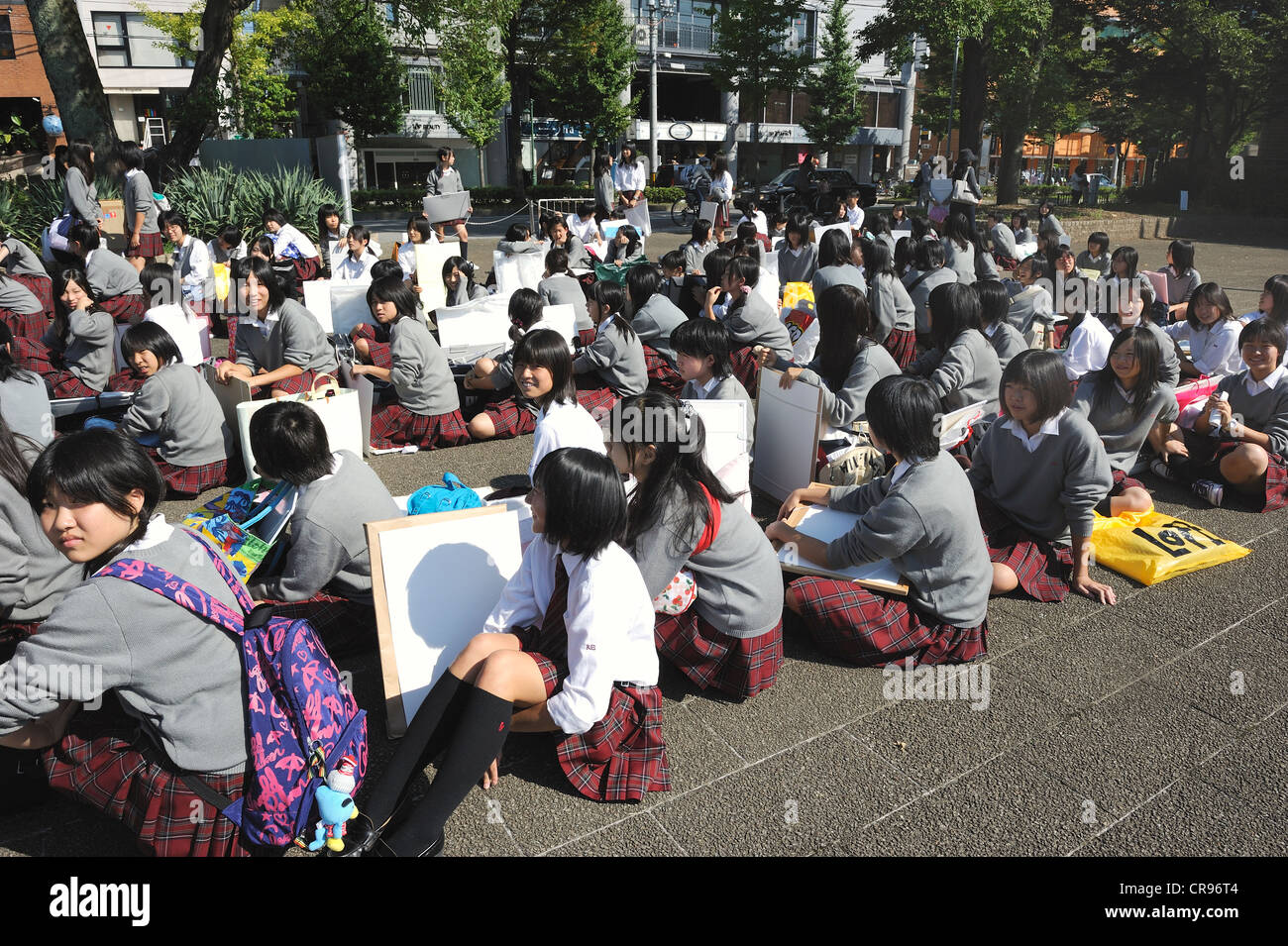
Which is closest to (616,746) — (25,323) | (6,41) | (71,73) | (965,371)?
(965,371)

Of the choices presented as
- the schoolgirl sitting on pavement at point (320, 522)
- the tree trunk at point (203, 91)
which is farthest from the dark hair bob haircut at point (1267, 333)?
the tree trunk at point (203, 91)

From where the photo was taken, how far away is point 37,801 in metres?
2.98

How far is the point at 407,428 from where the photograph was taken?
6609 mm

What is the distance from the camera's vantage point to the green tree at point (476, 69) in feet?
74.2

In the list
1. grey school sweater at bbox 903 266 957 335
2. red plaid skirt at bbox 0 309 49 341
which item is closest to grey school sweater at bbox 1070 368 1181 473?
grey school sweater at bbox 903 266 957 335

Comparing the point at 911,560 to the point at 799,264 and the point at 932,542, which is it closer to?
the point at 932,542

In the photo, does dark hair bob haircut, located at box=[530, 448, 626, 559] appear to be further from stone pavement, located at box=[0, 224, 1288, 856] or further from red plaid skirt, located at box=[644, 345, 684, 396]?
red plaid skirt, located at box=[644, 345, 684, 396]

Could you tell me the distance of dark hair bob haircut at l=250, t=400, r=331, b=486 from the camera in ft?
11.2

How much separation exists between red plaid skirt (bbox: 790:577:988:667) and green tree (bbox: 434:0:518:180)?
73.5 ft

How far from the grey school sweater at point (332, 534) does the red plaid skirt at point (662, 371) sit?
3.92 metres

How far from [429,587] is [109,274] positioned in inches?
260

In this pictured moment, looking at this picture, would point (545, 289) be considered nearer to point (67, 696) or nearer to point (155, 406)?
point (155, 406)

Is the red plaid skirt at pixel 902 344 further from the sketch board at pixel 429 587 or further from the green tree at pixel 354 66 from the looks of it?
the green tree at pixel 354 66

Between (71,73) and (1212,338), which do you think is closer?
(1212,338)
